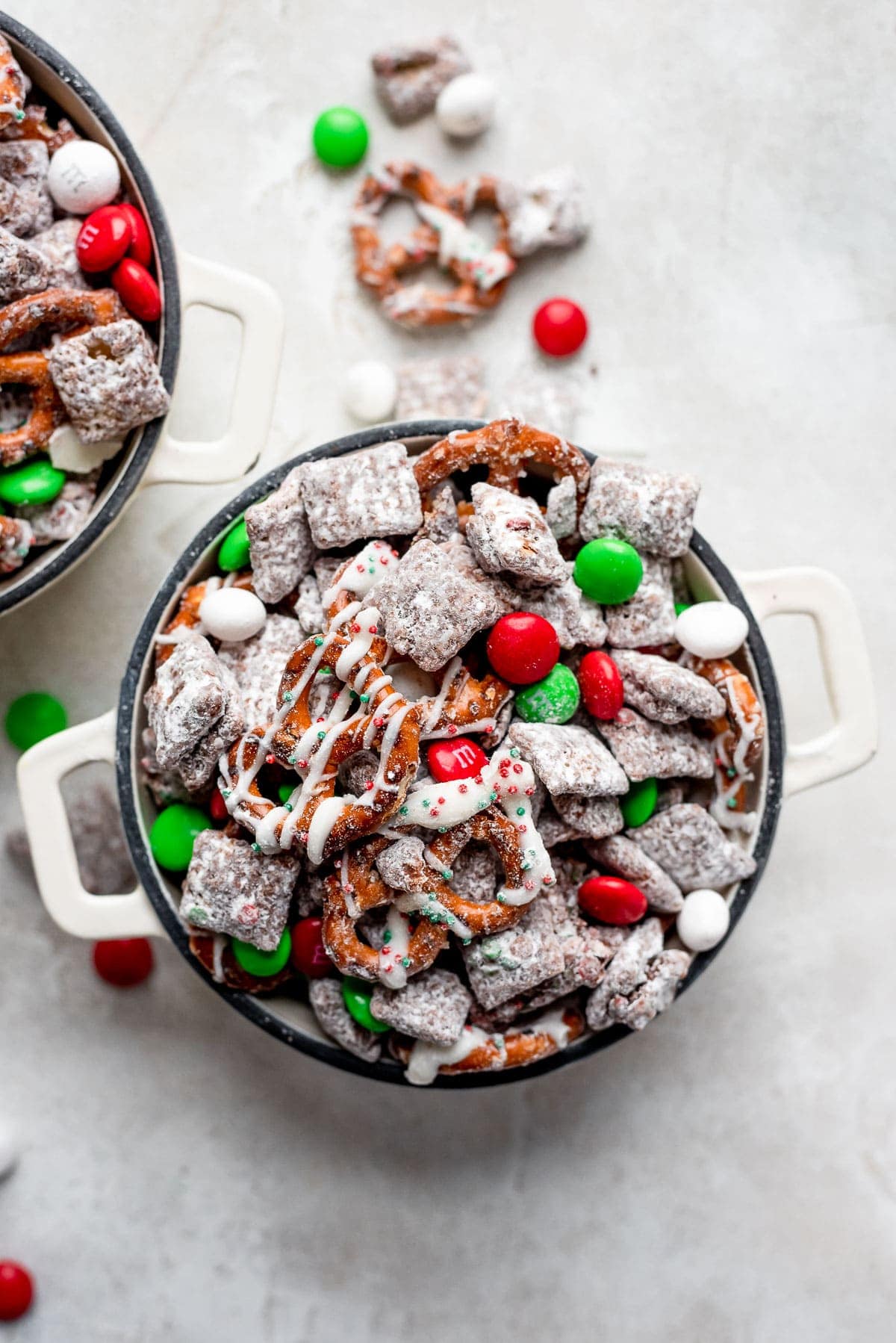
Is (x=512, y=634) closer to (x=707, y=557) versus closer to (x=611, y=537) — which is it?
(x=611, y=537)

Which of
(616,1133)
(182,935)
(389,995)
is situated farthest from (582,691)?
(616,1133)

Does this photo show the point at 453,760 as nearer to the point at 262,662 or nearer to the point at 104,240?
the point at 262,662

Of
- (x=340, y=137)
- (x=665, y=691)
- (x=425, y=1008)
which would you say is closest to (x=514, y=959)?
(x=425, y=1008)

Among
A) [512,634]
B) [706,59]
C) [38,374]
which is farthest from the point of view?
[706,59]

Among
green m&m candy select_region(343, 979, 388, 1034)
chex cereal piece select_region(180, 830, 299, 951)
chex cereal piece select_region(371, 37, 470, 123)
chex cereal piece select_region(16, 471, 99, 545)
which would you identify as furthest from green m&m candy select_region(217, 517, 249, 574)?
chex cereal piece select_region(371, 37, 470, 123)

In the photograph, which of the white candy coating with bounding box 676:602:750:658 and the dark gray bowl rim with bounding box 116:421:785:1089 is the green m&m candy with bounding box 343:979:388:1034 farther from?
the white candy coating with bounding box 676:602:750:658
